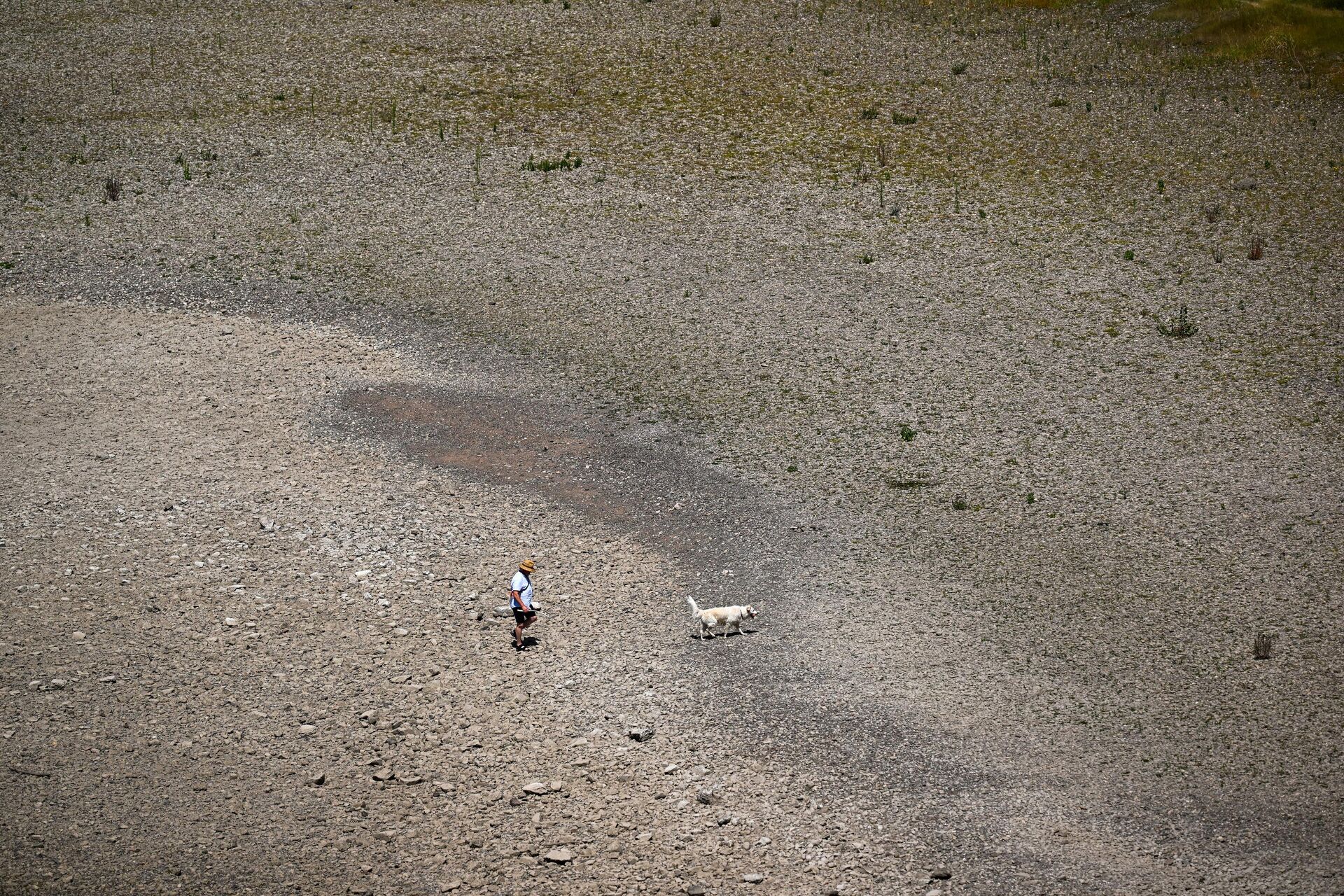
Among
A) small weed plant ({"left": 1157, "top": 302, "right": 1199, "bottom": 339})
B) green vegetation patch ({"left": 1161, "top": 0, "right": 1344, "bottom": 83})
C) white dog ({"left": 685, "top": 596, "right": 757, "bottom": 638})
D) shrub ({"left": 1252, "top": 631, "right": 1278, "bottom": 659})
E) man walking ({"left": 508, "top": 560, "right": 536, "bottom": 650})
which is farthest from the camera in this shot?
green vegetation patch ({"left": 1161, "top": 0, "right": 1344, "bottom": 83})

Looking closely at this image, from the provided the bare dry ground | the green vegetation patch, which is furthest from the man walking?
the green vegetation patch

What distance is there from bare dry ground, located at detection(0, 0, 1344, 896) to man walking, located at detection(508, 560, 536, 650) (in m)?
0.64

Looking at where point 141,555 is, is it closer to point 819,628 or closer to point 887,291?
point 819,628

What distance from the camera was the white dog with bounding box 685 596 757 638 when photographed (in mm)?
20094

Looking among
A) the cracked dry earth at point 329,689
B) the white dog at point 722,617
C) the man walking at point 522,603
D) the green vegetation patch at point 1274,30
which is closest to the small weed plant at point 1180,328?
the cracked dry earth at point 329,689

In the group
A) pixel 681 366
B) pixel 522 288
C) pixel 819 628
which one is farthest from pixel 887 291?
pixel 819 628

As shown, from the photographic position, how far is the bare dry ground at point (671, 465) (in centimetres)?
1684

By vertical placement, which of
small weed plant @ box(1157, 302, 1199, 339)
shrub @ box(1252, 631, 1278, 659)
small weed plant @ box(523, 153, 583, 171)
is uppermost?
small weed plant @ box(523, 153, 583, 171)

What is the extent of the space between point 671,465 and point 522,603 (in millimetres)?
6577

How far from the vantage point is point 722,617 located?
66.1ft

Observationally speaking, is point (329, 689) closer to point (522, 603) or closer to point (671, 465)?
point (522, 603)

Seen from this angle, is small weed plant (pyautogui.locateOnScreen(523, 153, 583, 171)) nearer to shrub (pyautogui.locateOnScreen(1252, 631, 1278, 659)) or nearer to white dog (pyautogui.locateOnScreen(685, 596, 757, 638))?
white dog (pyautogui.locateOnScreen(685, 596, 757, 638))

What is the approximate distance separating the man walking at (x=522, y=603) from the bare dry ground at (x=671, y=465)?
0.64 metres

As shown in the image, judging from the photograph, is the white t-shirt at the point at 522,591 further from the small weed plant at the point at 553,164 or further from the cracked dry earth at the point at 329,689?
the small weed plant at the point at 553,164
